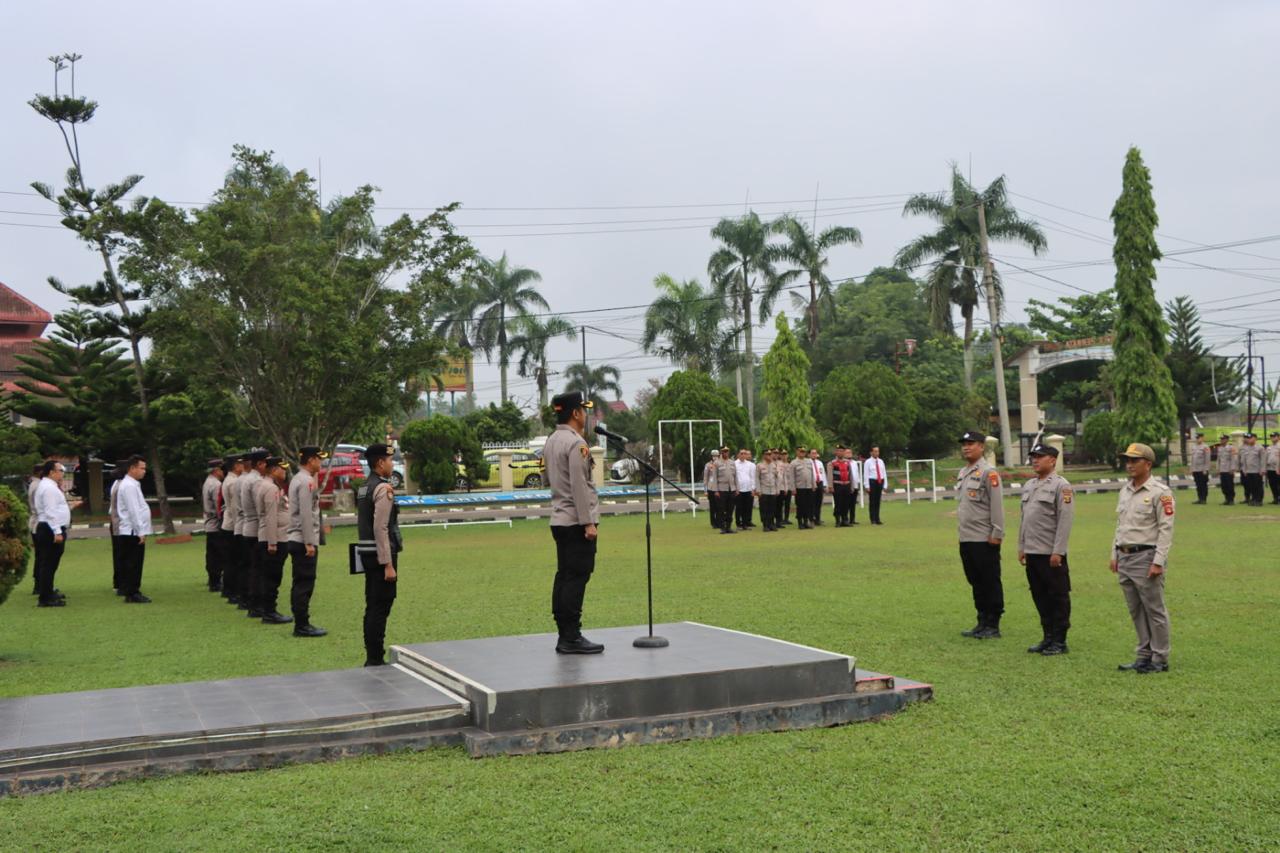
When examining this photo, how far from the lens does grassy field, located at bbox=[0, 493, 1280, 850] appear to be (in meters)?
4.85

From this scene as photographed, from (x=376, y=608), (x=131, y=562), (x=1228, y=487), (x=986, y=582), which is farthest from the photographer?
(x=1228, y=487)

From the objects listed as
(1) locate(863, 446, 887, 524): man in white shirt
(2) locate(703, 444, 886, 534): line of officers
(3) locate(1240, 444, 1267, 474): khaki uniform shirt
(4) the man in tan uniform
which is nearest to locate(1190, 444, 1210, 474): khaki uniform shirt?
(3) locate(1240, 444, 1267, 474): khaki uniform shirt

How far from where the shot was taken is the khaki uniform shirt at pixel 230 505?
13320 millimetres

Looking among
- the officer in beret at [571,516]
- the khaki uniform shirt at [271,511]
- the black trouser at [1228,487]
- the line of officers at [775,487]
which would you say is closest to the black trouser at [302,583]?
the khaki uniform shirt at [271,511]

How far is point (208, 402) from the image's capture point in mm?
29141

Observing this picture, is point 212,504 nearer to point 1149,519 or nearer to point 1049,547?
point 1049,547

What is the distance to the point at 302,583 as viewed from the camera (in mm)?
10875

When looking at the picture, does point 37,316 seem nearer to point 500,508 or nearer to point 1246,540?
point 500,508

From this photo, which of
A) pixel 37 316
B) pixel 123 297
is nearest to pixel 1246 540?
pixel 123 297

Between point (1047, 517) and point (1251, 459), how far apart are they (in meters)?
20.2

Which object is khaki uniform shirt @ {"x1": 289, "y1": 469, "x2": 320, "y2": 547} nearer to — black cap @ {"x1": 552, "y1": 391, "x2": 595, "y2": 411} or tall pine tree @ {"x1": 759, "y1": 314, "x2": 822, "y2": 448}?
black cap @ {"x1": 552, "y1": 391, "x2": 595, "y2": 411}

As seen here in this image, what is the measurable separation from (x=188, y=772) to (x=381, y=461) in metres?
3.37

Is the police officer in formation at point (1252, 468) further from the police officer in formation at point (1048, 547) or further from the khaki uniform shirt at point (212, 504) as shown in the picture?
the khaki uniform shirt at point (212, 504)

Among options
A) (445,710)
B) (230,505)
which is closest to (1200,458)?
(230,505)
